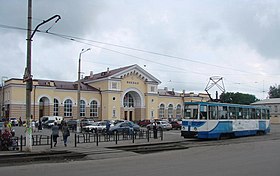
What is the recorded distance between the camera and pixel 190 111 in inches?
1152

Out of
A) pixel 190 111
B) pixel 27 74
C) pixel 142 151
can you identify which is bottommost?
pixel 142 151

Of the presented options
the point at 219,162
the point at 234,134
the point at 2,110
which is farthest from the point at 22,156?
the point at 2,110

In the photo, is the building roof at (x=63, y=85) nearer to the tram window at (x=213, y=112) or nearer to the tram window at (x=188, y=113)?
the tram window at (x=188, y=113)

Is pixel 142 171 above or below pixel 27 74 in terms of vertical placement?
below

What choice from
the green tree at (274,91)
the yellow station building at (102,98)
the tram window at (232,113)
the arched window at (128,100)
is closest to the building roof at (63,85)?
the yellow station building at (102,98)

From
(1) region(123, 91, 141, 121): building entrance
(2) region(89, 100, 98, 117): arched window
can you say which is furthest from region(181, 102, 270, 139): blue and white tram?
(1) region(123, 91, 141, 121): building entrance

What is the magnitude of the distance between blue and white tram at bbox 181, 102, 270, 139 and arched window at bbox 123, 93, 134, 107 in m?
43.7

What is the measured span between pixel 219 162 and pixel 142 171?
400cm

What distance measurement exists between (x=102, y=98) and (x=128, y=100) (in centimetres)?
712

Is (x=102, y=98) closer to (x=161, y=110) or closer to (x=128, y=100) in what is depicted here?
(x=128, y=100)

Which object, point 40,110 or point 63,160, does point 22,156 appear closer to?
point 63,160

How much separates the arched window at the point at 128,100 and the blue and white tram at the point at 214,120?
43.7 meters

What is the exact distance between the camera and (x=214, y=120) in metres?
28.7

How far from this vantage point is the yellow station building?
61044 millimetres
